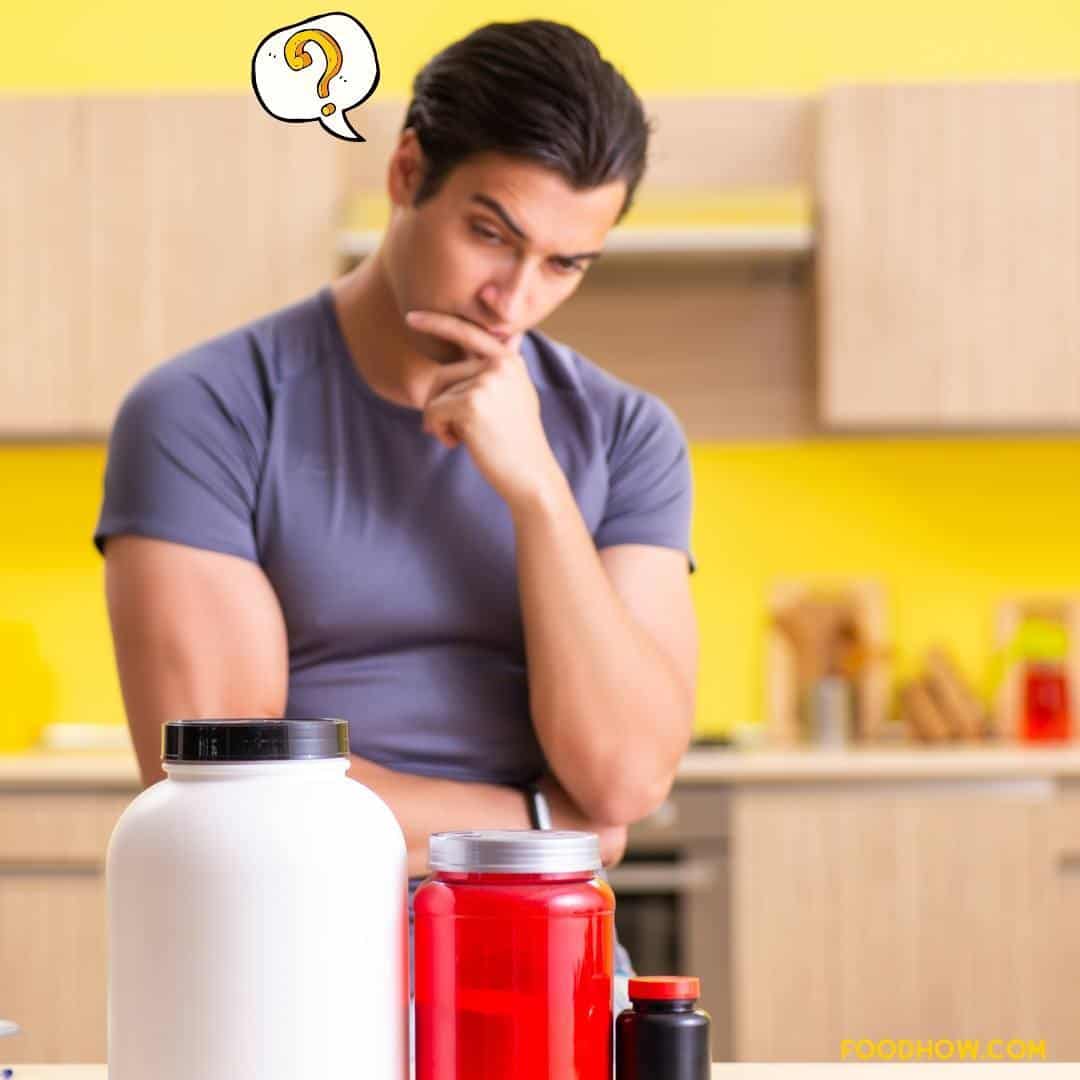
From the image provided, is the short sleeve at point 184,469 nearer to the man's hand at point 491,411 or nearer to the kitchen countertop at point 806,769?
the man's hand at point 491,411

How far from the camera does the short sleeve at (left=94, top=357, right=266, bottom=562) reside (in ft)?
3.90

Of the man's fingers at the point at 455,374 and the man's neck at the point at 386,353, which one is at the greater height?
the man's neck at the point at 386,353

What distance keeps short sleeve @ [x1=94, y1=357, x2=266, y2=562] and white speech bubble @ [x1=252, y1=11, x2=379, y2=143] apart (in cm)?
30

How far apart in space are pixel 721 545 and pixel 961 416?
21.5 inches

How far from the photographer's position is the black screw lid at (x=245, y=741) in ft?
2.15

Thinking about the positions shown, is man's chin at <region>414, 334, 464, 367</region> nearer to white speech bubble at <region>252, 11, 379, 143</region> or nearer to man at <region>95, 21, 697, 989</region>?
man at <region>95, 21, 697, 989</region>

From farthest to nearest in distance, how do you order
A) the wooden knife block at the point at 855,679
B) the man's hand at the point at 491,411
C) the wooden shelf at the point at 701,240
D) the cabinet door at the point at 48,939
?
the wooden knife block at the point at 855,679 < the wooden shelf at the point at 701,240 < the cabinet door at the point at 48,939 < the man's hand at the point at 491,411

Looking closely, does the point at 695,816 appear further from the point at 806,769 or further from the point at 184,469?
the point at 184,469

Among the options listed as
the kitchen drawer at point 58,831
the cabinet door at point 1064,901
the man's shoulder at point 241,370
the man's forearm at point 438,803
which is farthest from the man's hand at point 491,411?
the cabinet door at point 1064,901

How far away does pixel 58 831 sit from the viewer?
264 centimetres

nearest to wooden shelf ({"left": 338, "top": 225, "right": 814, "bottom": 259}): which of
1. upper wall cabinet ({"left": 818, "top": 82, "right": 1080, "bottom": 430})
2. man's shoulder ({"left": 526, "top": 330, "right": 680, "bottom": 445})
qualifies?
upper wall cabinet ({"left": 818, "top": 82, "right": 1080, "bottom": 430})

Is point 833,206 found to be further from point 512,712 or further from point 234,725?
point 234,725

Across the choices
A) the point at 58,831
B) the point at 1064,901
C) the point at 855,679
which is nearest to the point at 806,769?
the point at 1064,901

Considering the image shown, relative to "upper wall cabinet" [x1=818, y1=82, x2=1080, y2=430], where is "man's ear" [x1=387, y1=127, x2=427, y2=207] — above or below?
below
